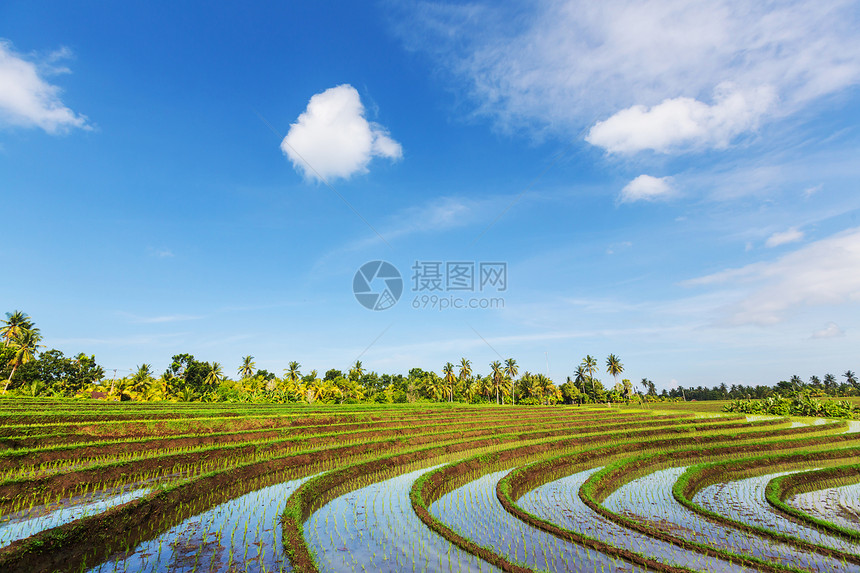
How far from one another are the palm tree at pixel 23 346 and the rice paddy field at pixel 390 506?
3854 cm

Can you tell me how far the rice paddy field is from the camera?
23.1 feet

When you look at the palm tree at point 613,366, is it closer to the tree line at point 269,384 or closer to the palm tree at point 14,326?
the tree line at point 269,384

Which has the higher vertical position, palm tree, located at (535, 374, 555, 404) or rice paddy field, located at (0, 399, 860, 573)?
palm tree, located at (535, 374, 555, 404)

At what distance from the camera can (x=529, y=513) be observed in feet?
32.6

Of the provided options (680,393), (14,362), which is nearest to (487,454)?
(14,362)

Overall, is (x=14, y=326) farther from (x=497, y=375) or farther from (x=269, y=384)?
(x=497, y=375)

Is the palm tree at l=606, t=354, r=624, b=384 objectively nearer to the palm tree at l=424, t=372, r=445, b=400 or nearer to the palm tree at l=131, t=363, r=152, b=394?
the palm tree at l=424, t=372, r=445, b=400

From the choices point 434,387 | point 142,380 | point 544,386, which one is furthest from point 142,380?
point 544,386

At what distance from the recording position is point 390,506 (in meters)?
10.2

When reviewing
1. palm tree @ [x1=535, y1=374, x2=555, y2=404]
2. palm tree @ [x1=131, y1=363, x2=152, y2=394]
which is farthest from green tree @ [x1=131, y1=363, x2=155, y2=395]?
palm tree @ [x1=535, y1=374, x2=555, y2=404]

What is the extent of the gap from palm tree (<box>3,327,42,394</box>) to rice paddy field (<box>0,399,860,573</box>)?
38.5 meters

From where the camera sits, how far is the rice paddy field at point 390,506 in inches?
277

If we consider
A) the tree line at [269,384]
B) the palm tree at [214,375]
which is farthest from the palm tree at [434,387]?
the palm tree at [214,375]

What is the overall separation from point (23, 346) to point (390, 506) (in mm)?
55280
